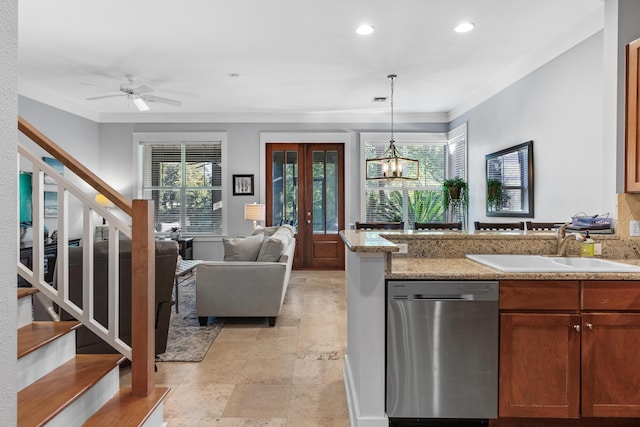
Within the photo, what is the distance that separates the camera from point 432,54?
168 inches

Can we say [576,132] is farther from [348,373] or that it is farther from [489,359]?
[348,373]

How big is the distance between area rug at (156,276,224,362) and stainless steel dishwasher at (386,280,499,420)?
1.74m

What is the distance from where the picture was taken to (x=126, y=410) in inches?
72.6

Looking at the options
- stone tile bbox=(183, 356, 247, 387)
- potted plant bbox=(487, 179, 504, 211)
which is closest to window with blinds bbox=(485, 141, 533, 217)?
potted plant bbox=(487, 179, 504, 211)

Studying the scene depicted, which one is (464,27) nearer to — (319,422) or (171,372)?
(319,422)

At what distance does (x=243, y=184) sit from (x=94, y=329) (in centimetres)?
504

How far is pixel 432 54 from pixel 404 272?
3.20 metres

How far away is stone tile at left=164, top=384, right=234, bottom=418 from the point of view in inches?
88.1

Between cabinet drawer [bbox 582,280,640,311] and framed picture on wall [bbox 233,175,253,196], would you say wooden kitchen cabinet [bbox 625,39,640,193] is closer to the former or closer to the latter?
cabinet drawer [bbox 582,280,640,311]

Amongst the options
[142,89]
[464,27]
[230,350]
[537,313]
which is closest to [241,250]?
[230,350]

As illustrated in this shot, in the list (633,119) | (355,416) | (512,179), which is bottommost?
(355,416)

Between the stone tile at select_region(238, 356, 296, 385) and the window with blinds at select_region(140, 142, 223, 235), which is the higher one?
the window with blinds at select_region(140, 142, 223, 235)

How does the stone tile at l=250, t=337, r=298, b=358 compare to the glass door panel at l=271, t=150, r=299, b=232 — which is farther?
the glass door panel at l=271, t=150, r=299, b=232

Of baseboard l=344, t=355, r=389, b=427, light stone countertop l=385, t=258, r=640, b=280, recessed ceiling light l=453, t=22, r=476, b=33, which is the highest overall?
recessed ceiling light l=453, t=22, r=476, b=33
